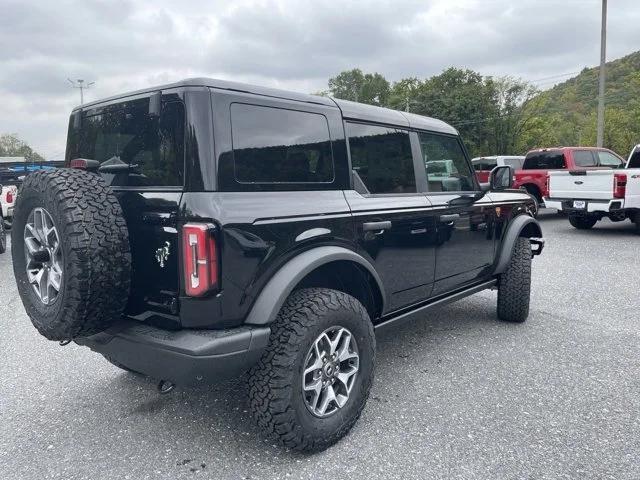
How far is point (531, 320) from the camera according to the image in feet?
15.7

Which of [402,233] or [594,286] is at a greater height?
[402,233]

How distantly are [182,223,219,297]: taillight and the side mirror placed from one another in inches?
113

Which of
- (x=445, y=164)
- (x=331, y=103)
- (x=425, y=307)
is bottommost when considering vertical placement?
(x=425, y=307)

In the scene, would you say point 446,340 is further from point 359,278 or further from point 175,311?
point 175,311

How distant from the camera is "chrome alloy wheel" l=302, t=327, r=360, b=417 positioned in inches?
102

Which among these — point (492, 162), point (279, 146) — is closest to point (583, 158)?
point (492, 162)

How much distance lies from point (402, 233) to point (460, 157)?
132cm

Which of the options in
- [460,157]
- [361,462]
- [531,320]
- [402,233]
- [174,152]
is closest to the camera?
[174,152]

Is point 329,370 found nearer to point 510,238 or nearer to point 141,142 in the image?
point 141,142

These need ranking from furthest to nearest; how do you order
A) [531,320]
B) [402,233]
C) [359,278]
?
1. [531,320]
2. [402,233]
3. [359,278]

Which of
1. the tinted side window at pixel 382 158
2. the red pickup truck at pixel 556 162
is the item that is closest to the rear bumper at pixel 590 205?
the red pickup truck at pixel 556 162

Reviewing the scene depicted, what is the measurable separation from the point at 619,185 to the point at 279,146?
9329 mm

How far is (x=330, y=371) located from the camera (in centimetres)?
267

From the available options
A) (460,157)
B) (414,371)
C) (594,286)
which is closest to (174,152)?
(414,371)
